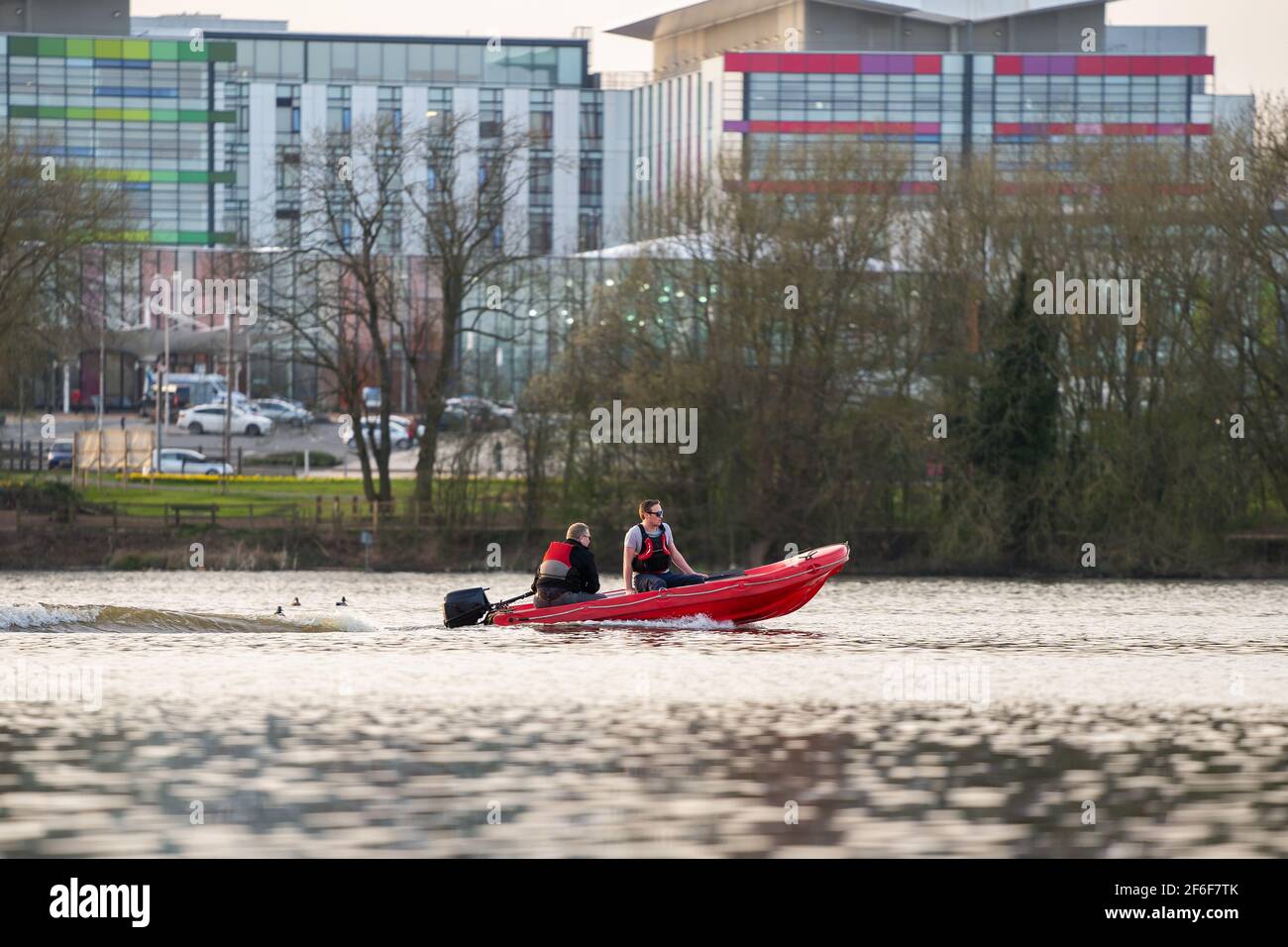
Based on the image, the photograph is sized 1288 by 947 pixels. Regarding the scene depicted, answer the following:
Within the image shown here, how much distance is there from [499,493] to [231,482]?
16.0 m

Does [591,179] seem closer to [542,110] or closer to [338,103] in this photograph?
[542,110]

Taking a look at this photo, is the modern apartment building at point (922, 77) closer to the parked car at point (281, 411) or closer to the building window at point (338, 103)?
the building window at point (338, 103)

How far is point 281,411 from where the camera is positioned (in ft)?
291

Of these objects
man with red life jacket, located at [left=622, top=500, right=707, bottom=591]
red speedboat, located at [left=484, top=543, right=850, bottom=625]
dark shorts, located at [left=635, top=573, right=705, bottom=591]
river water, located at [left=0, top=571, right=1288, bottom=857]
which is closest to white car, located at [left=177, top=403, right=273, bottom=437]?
river water, located at [left=0, top=571, right=1288, bottom=857]

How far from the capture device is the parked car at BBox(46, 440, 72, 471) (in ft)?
208

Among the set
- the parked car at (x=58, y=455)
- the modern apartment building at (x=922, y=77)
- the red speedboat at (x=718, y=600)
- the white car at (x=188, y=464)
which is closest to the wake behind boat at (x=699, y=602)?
the red speedboat at (x=718, y=600)

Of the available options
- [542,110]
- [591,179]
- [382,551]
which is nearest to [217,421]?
[542,110]

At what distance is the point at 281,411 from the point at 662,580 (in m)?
63.8

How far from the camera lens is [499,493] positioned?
50062 millimetres

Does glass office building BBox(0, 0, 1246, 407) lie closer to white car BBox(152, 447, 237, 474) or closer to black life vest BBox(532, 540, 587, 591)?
white car BBox(152, 447, 237, 474)

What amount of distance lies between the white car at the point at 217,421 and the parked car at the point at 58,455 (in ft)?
50.6

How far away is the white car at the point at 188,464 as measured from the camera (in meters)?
68.6

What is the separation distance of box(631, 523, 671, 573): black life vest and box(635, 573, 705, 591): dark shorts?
86mm

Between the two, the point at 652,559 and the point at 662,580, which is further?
the point at 652,559
